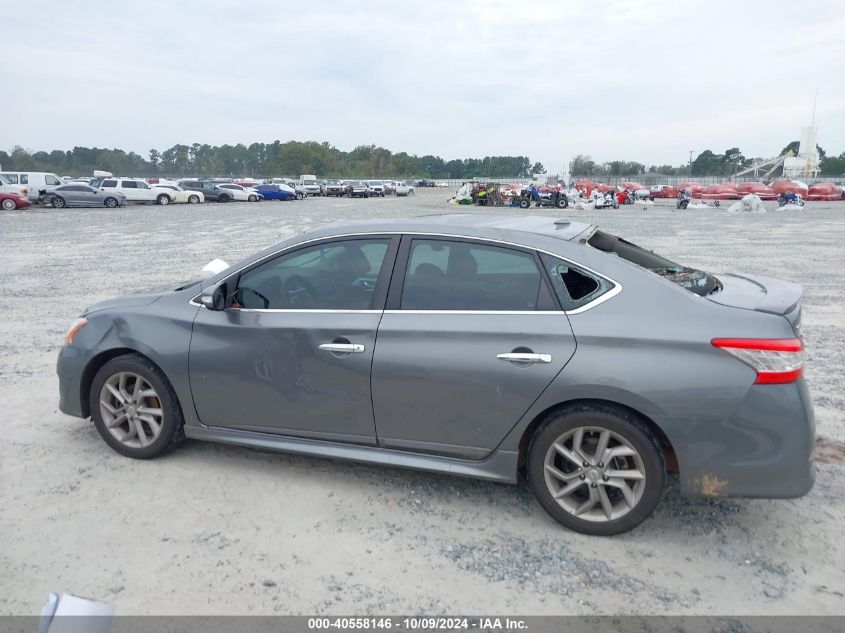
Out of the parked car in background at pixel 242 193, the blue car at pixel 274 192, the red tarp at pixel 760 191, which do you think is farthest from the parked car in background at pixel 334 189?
the red tarp at pixel 760 191

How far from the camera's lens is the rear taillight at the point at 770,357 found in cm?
332

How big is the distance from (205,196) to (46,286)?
37.9m

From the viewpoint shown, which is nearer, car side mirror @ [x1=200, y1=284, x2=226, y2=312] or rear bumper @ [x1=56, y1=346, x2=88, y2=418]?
car side mirror @ [x1=200, y1=284, x2=226, y2=312]

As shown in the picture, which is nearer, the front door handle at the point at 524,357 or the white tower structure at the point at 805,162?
the front door handle at the point at 524,357

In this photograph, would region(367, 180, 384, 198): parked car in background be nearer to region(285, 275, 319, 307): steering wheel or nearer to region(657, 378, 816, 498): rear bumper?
region(285, 275, 319, 307): steering wheel

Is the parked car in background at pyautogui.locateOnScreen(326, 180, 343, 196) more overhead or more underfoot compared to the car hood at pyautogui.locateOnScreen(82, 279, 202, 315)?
more overhead

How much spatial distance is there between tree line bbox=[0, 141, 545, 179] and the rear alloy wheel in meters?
115

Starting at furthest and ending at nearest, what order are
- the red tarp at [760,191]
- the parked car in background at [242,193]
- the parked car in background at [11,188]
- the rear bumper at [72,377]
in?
the red tarp at [760,191] → the parked car in background at [242,193] → the parked car in background at [11,188] → the rear bumper at [72,377]

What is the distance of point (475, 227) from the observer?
4082 millimetres

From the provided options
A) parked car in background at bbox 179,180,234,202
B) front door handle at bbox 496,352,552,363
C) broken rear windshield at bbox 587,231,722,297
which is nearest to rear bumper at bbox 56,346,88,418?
front door handle at bbox 496,352,552,363

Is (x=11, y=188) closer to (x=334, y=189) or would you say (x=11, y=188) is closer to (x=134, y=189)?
Answer: (x=134, y=189)

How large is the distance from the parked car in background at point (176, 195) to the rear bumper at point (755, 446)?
1708 inches

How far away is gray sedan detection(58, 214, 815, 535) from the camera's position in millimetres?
3385

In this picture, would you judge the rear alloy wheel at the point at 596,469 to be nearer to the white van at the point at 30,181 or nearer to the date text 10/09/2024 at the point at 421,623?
the date text 10/09/2024 at the point at 421,623
